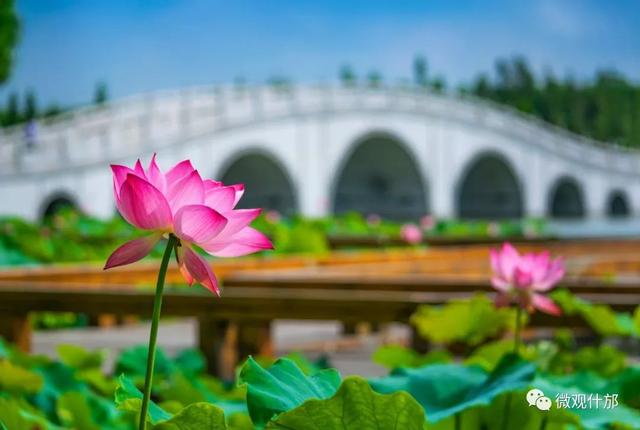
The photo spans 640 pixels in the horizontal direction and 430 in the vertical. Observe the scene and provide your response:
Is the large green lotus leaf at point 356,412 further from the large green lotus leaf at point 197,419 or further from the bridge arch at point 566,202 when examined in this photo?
the bridge arch at point 566,202

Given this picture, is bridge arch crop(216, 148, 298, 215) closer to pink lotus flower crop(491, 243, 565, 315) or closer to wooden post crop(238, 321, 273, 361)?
wooden post crop(238, 321, 273, 361)

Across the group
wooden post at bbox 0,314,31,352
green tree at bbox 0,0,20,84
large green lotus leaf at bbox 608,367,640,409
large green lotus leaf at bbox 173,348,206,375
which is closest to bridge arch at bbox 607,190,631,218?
green tree at bbox 0,0,20,84

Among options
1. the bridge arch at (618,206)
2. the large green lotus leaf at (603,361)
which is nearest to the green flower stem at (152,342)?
the large green lotus leaf at (603,361)

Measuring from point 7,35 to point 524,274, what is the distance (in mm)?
23987

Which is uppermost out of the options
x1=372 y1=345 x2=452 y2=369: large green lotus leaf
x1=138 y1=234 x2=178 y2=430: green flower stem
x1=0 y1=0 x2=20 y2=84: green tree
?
x1=0 y1=0 x2=20 y2=84: green tree

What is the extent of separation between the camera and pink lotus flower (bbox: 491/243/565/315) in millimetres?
1531

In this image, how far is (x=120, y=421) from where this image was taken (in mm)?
1658

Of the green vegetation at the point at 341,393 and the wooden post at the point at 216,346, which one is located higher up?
the green vegetation at the point at 341,393

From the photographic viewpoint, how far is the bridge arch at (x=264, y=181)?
28.1 m

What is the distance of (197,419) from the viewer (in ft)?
2.66

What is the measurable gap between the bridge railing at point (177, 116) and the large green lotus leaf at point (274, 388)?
660 inches

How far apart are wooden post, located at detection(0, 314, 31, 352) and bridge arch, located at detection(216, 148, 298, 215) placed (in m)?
23.8

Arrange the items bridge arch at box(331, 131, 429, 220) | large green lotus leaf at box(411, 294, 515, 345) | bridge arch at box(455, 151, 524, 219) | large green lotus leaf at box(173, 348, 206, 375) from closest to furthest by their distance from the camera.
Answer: large green lotus leaf at box(411, 294, 515, 345)
large green lotus leaf at box(173, 348, 206, 375)
bridge arch at box(331, 131, 429, 220)
bridge arch at box(455, 151, 524, 219)

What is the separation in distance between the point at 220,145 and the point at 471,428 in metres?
21.2
